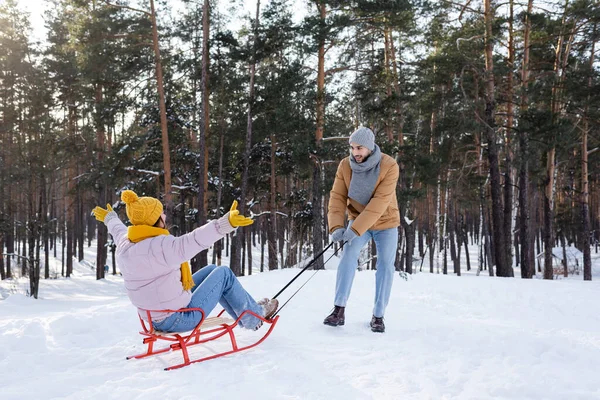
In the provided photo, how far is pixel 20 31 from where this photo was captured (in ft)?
74.6

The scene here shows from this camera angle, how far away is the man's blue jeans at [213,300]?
337cm

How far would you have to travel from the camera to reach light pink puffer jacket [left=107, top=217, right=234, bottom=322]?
2961 millimetres

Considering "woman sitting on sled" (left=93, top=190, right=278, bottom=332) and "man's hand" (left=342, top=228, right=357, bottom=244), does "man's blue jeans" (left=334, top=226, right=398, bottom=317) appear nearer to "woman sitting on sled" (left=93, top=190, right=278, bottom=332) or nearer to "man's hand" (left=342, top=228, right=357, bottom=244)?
"man's hand" (left=342, top=228, right=357, bottom=244)

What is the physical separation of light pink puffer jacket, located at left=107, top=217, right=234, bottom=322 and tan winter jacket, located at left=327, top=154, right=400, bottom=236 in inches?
62.3

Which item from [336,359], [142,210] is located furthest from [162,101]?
[336,359]

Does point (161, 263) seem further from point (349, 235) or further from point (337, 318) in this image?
point (337, 318)

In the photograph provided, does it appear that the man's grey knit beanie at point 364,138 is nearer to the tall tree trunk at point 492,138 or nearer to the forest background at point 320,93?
the forest background at point 320,93

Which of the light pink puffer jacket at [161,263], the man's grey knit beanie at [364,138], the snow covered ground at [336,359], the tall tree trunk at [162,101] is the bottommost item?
the snow covered ground at [336,359]

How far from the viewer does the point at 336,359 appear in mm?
3424

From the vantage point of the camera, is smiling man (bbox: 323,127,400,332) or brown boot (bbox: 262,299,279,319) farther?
smiling man (bbox: 323,127,400,332)

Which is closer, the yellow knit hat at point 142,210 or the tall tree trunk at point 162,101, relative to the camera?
the yellow knit hat at point 142,210

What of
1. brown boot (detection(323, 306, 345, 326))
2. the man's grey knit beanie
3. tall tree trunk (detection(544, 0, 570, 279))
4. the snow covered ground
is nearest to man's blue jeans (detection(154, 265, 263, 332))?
the snow covered ground

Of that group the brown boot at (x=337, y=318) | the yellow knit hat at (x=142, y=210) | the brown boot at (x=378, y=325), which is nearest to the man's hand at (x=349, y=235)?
the brown boot at (x=337, y=318)

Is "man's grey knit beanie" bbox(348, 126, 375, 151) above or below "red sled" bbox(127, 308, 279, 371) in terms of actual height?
above
